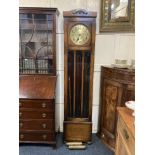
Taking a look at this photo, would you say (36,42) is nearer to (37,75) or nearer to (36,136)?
(37,75)

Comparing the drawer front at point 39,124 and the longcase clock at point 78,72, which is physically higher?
the longcase clock at point 78,72

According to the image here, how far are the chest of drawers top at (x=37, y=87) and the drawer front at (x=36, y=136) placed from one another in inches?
18.7

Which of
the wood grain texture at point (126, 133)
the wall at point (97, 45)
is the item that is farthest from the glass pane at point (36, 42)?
the wood grain texture at point (126, 133)

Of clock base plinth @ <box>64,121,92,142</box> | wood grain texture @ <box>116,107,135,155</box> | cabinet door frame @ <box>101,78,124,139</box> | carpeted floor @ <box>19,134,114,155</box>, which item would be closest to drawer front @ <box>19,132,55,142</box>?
carpeted floor @ <box>19,134,114,155</box>

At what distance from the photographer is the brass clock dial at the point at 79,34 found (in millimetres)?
2797

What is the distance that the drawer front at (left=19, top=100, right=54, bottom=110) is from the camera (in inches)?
104

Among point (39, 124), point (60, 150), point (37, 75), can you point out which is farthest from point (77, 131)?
point (37, 75)

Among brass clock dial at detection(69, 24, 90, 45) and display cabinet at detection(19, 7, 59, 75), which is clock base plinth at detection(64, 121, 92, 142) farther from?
brass clock dial at detection(69, 24, 90, 45)

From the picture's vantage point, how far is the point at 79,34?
9.21 ft

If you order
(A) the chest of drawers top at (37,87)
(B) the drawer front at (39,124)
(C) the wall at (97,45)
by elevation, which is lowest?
(B) the drawer front at (39,124)

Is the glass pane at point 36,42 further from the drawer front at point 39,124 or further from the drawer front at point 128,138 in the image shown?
the drawer front at point 128,138

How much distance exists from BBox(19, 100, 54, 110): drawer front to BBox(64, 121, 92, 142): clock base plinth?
42 cm

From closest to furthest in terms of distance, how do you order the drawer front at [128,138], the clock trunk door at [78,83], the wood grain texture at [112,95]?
the drawer front at [128,138], the wood grain texture at [112,95], the clock trunk door at [78,83]
